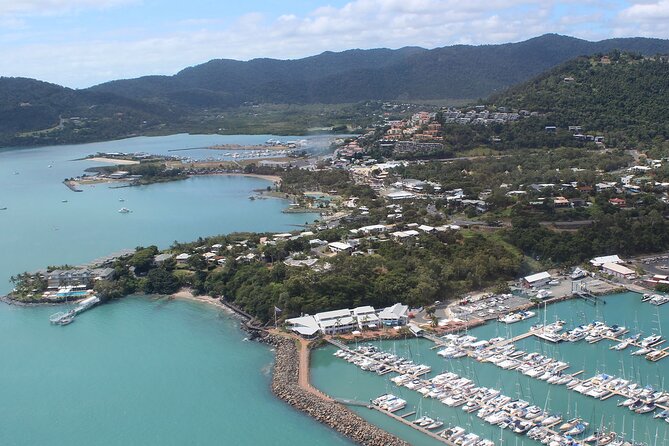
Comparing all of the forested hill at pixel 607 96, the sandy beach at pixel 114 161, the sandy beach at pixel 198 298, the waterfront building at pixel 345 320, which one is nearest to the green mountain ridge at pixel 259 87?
the sandy beach at pixel 114 161

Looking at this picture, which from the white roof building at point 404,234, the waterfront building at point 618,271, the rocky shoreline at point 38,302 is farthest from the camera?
the white roof building at point 404,234

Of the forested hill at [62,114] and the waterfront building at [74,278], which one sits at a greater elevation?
the forested hill at [62,114]

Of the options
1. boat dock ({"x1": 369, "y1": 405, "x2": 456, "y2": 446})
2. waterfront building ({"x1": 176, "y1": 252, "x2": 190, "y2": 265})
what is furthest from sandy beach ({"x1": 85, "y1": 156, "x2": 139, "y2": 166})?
boat dock ({"x1": 369, "y1": 405, "x2": 456, "y2": 446})

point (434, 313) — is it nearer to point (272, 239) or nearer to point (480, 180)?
point (272, 239)

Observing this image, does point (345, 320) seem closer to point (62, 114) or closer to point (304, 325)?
point (304, 325)

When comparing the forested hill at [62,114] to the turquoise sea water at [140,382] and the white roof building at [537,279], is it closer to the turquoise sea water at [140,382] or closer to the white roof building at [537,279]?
the turquoise sea water at [140,382]

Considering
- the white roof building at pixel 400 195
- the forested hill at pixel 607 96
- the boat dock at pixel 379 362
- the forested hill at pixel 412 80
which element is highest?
the forested hill at pixel 412 80

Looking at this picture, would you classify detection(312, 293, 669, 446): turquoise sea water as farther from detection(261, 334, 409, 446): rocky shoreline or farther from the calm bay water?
the calm bay water
